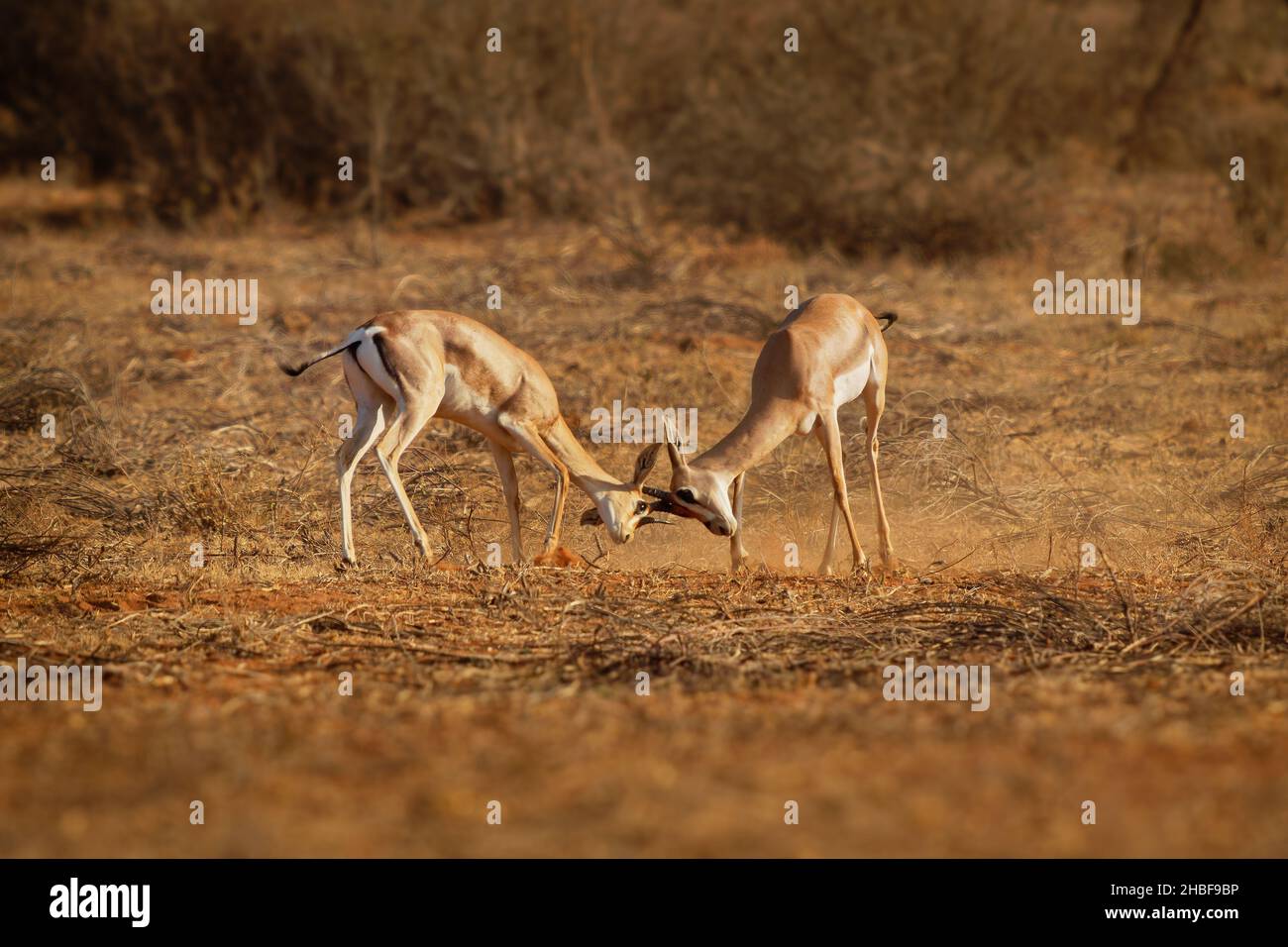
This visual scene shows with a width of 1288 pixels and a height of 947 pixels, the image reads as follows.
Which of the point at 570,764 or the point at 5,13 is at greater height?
the point at 5,13

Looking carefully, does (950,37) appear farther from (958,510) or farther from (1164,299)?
(958,510)

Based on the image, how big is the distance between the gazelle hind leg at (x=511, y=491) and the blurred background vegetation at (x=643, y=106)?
34.1 feet

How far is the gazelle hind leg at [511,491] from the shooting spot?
931cm

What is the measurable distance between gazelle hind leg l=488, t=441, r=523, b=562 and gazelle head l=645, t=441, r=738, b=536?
45.8 inches

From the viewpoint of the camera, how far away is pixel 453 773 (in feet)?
15.9

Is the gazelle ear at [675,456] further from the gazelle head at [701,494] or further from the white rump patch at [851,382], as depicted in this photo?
the white rump patch at [851,382]

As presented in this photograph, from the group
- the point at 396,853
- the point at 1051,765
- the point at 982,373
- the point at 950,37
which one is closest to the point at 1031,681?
the point at 1051,765

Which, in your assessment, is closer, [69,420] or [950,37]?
[69,420]

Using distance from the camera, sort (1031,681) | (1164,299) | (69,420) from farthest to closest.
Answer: (1164,299)
(69,420)
(1031,681)

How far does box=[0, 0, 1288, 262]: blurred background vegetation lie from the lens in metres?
20.1

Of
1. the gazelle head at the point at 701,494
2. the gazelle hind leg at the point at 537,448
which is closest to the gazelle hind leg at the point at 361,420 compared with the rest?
the gazelle hind leg at the point at 537,448

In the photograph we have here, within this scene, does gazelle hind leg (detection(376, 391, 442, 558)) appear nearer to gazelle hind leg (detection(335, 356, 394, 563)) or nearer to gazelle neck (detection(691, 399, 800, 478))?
gazelle hind leg (detection(335, 356, 394, 563))

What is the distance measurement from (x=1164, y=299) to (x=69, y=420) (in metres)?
11.4

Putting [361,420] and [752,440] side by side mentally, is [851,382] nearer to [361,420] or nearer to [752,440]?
[752,440]
